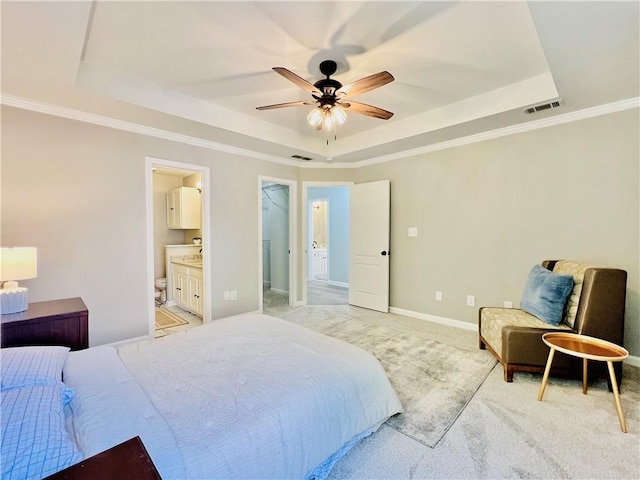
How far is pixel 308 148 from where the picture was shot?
14.2 feet

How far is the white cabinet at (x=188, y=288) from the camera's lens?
418cm

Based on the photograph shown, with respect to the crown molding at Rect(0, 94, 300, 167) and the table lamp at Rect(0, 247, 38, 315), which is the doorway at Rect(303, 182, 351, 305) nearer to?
the crown molding at Rect(0, 94, 300, 167)

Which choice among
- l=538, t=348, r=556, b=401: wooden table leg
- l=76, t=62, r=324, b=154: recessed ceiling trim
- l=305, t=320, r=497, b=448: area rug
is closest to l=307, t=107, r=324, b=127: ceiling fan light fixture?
l=76, t=62, r=324, b=154: recessed ceiling trim

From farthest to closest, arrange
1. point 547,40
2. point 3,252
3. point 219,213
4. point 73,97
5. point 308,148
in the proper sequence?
point 308,148 → point 219,213 → point 73,97 → point 3,252 → point 547,40

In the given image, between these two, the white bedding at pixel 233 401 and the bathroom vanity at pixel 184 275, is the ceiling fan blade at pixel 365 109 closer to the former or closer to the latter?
the white bedding at pixel 233 401

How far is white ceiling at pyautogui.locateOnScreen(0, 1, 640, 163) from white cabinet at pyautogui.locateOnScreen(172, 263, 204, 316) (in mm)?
2003

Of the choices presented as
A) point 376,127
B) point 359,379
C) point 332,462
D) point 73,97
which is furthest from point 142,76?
point 332,462

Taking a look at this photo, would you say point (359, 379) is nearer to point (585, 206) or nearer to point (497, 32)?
point (497, 32)

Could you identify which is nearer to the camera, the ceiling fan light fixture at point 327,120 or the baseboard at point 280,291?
the ceiling fan light fixture at point 327,120

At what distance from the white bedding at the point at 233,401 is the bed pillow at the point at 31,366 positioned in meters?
0.08

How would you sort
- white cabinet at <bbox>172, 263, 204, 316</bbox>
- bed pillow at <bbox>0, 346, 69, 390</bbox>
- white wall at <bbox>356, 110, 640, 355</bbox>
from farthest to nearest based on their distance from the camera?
white cabinet at <bbox>172, 263, 204, 316</bbox>, white wall at <bbox>356, 110, 640, 355</bbox>, bed pillow at <bbox>0, 346, 69, 390</bbox>

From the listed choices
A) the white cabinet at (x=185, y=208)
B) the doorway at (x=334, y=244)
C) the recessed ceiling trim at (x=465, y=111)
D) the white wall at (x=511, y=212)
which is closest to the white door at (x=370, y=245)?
the white wall at (x=511, y=212)

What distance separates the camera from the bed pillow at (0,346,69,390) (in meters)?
1.17

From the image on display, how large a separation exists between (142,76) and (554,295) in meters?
4.07
